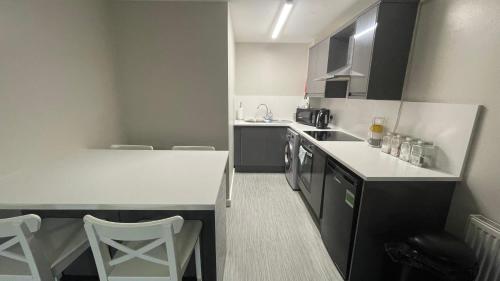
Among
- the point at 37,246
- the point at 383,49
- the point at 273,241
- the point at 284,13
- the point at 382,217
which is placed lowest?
the point at 273,241

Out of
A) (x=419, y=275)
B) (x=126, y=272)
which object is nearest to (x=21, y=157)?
(x=126, y=272)

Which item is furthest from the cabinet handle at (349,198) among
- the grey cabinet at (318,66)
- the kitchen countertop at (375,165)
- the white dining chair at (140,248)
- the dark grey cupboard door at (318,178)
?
the grey cabinet at (318,66)

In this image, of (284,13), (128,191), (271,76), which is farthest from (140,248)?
(271,76)

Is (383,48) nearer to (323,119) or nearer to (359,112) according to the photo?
(359,112)

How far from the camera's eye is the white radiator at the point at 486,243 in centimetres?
119

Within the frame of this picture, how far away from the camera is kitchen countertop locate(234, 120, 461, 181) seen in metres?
1.42

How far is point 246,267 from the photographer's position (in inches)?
72.0

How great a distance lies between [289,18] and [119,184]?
A: 2.84 m

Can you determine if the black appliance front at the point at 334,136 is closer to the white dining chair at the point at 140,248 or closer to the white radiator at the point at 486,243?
the white radiator at the point at 486,243

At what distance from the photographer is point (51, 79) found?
1616mm

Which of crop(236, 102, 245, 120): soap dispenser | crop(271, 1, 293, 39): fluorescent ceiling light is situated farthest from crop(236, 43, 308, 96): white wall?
crop(271, 1, 293, 39): fluorescent ceiling light

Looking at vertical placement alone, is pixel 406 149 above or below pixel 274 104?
below

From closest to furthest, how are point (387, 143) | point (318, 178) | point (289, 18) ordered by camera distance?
point (387, 143) → point (318, 178) → point (289, 18)

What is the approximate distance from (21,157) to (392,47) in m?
3.00
